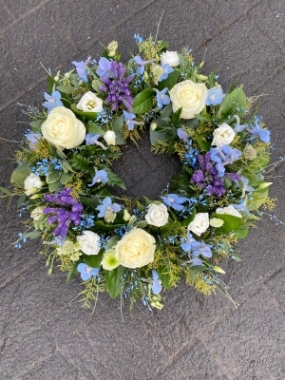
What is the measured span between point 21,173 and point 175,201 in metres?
0.59

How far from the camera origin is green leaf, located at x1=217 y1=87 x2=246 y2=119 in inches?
64.2

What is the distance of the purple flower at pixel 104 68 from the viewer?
1628 millimetres

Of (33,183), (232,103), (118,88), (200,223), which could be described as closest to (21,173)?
(33,183)

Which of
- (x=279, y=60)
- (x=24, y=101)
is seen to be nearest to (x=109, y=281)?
(x=24, y=101)

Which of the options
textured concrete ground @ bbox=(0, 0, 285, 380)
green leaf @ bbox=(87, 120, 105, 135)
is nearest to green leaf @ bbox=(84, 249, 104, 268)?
textured concrete ground @ bbox=(0, 0, 285, 380)

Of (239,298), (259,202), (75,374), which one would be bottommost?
(239,298)

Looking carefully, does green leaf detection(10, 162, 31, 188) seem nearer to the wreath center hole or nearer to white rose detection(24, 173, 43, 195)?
white rose detection(24, 173, 43, 195)

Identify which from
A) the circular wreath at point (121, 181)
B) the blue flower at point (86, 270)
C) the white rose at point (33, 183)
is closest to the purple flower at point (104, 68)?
the circular wreath at point (121, 181)

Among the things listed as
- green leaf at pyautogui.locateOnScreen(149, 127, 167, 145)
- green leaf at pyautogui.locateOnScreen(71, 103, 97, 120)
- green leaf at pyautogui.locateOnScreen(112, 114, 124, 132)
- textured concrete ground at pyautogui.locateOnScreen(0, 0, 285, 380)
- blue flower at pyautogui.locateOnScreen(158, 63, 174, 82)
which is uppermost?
green leaf at pyautogui.locateOnScreen(71, 103, 97, 120)

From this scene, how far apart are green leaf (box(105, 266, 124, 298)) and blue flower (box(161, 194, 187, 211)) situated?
0.99ft

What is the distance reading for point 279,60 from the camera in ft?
6.73

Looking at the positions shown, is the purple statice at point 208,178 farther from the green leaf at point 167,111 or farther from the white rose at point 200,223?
the green leaf at point 167,111

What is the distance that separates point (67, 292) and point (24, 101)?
2.87 feet

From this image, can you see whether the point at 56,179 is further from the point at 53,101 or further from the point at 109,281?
the point at 109,281
